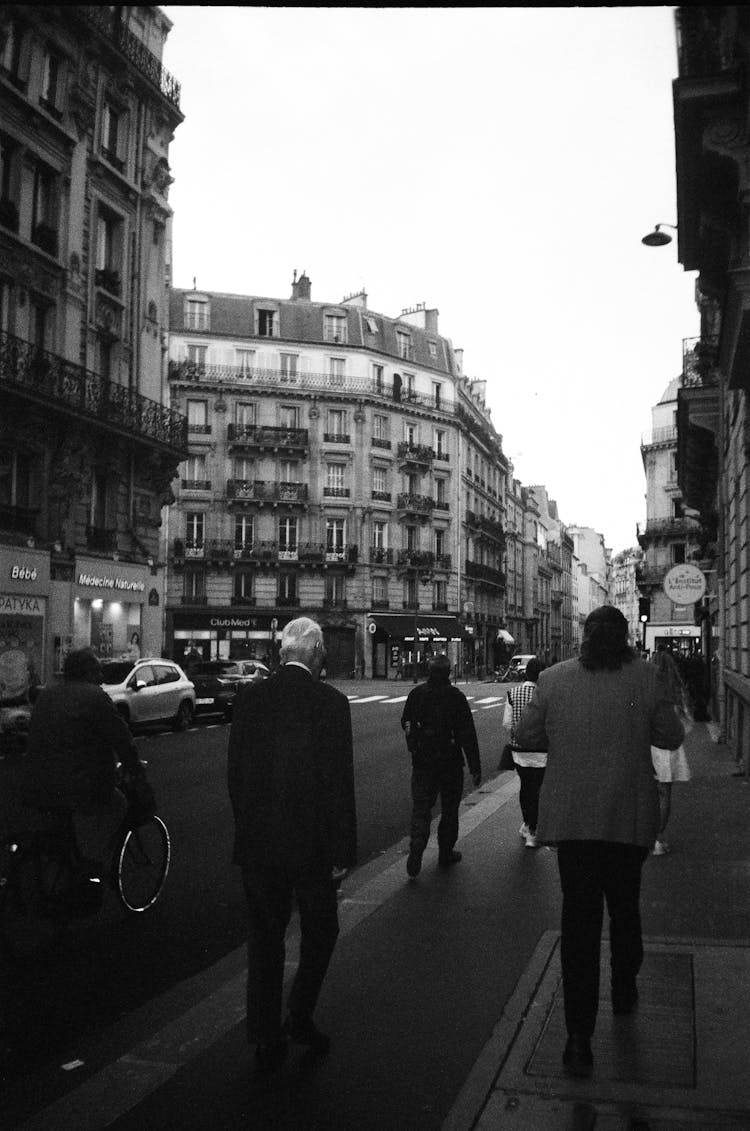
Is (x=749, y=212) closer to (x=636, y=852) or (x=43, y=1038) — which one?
(x=636, y=852)

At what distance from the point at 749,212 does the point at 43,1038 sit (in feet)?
33.4

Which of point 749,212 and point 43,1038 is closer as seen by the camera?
point 43,1038

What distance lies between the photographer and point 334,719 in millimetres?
4484

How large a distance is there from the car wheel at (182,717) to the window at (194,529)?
3443 centimetres

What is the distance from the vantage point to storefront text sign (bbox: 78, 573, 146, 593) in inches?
1080

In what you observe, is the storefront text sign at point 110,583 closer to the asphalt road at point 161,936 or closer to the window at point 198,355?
the asphalt road at point 161,936

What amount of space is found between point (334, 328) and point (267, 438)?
813 centimetres

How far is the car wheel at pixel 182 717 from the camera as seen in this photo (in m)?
23.7

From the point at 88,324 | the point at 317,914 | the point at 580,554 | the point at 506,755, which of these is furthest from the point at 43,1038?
the point at 580,554

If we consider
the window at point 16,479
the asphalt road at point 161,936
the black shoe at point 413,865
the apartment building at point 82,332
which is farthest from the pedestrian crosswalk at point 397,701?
the black shoe at point 413,865

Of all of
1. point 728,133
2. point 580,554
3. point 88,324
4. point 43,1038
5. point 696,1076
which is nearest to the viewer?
point 696,1076

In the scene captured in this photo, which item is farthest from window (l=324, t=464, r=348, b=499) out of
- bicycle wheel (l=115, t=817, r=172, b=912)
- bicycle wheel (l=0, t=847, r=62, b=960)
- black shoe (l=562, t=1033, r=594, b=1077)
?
black shoe (l=562, t=1033, r=594, b=1077)

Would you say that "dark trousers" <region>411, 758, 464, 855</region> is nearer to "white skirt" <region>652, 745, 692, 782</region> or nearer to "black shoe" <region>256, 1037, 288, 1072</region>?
"white skirt" <region>652, 745, 692, 782</region>

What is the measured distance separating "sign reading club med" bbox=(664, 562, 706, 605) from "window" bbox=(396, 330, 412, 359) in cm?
4799
